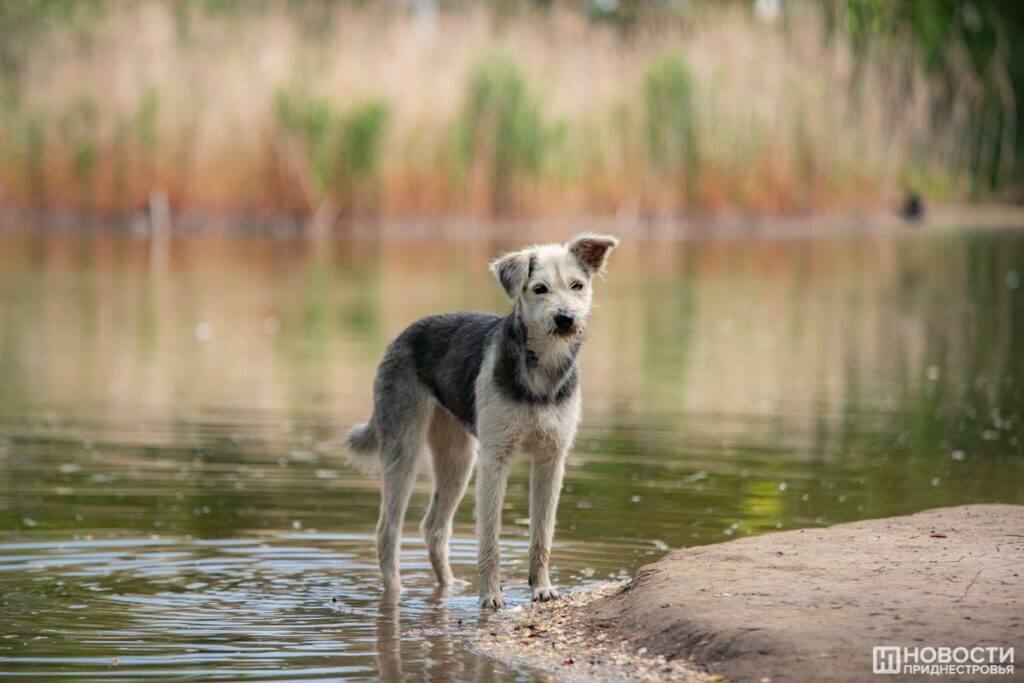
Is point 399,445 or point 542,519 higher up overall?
point 399,445

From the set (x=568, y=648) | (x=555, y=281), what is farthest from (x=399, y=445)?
(x=568, y=648)

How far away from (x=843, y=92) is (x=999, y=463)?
12.6 ft

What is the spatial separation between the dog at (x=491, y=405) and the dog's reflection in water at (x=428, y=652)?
1.28 ft

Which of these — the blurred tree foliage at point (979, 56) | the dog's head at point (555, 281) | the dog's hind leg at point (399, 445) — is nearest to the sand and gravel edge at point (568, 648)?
the dog's hind leg at point (399, 445)

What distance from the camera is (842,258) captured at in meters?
34.1

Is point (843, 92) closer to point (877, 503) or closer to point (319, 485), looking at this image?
point (877, 503)

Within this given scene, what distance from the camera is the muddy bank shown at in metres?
6.37

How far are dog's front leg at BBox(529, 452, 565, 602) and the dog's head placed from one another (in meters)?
0.75

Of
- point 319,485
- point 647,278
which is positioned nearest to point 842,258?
point 647,278

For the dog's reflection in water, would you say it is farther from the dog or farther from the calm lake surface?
the dog

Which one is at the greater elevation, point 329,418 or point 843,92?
point 843,92

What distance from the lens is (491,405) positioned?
314 inches

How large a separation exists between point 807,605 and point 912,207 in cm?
4227

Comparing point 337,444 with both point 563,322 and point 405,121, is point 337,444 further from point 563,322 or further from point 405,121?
point 405,121
